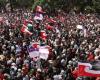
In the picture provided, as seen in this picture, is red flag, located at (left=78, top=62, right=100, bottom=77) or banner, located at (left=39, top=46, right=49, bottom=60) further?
banner, located at (left=39, top=46, right=49, bottom=60)

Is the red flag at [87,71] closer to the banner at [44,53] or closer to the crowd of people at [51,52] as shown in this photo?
the crowd of people at [51,52]

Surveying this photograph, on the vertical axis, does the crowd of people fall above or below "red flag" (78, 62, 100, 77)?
below

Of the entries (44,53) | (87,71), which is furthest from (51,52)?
(87,71)

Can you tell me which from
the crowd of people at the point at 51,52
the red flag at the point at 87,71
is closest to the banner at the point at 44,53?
the crowd of people at the point at 51,52

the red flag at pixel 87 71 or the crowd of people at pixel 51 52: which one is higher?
the red flag at pixel 87 71

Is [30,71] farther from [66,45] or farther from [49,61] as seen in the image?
[66,45]

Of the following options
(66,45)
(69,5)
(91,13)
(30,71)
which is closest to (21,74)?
(30,71)

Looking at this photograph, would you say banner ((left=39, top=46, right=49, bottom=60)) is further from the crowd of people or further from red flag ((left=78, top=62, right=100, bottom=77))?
red flag ((left=78, top=62, right=100, bottom=77))

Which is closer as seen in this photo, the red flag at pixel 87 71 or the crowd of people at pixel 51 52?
the red flag at pixel 87 71

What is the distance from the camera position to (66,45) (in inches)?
1043

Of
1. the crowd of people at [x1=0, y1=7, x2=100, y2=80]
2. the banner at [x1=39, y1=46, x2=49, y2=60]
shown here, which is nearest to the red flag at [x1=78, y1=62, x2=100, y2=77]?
the crowd of people at [x1=0, y1=7, x2=100, y2=80]

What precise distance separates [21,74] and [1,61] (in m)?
2.49

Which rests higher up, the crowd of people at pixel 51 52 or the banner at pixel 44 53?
the banner at pixel 44 53

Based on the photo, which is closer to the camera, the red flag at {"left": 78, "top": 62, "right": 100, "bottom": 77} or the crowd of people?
the red flag at {"left": 78, "top": 62, "right": 100, "bottom": 77}
